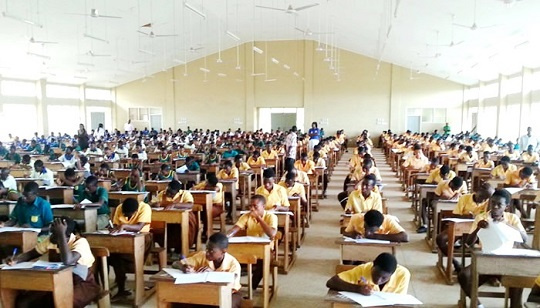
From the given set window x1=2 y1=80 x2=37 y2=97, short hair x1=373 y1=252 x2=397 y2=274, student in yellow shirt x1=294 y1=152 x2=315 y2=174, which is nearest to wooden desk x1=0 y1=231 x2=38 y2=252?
short hair x1=373 y1=252 x2=397 y2=274

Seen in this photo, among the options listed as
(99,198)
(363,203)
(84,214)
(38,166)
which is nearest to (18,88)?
(38,166)

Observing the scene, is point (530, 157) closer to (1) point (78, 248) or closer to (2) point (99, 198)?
(2) point (99, 198)

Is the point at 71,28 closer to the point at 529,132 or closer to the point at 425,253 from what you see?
the point at 425,253

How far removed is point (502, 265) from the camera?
13.3ft

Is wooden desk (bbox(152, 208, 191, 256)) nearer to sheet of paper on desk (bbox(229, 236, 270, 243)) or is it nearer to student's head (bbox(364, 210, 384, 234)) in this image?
sheet of paper on desk (bbox(229, 236, 270, 243))

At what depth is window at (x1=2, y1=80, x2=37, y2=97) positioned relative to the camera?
67.0 ft

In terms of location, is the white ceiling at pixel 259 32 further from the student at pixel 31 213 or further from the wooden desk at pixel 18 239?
the wooden desk at pixel 18 239

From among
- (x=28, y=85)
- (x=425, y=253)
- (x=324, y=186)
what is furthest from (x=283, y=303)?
(x=28, y=85)

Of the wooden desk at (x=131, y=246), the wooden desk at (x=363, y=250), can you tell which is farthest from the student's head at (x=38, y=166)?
the wooden desk at (x=363, y=250)

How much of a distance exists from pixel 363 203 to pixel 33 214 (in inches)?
167

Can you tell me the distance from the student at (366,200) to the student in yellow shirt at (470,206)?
0.86 meters

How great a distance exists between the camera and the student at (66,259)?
4090 mm

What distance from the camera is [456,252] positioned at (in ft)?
19.3

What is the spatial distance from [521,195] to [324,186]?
492 centimetres
